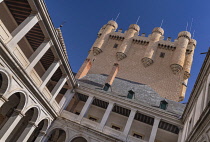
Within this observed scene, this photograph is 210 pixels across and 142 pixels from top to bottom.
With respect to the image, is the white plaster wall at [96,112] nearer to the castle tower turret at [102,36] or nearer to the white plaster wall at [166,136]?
the white plaster wall at [166,136]

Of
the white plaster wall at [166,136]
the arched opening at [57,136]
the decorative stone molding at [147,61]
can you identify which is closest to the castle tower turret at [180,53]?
the decorative stone molding at [147,61]

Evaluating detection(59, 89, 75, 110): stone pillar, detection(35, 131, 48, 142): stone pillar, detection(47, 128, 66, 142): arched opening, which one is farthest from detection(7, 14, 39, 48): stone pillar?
detection(47, 128, 66, 142): arched opening

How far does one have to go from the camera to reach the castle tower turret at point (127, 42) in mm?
27984

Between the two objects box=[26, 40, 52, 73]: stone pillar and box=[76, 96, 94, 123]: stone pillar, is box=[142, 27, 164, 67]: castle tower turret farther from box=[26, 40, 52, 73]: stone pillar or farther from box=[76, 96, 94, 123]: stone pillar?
box=[26, 40, 52, 73]: stone pillar

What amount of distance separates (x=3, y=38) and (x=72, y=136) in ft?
31.6

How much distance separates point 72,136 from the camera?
1501cm

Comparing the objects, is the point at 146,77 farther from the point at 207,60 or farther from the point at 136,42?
the point at 207,60

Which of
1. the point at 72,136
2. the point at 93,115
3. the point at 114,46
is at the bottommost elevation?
the point at 72,136

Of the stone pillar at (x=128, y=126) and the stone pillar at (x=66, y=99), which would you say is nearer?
the stone pillar at (x=128, y=126)

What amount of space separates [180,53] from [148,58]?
4.69 metres

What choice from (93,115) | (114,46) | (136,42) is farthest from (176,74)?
(93,115)

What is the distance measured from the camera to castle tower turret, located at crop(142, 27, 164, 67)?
87.2ft

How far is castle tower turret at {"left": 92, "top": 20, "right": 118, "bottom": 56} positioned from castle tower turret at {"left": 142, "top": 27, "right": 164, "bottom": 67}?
7.39 metres

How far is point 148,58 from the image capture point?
26531 millimetres
